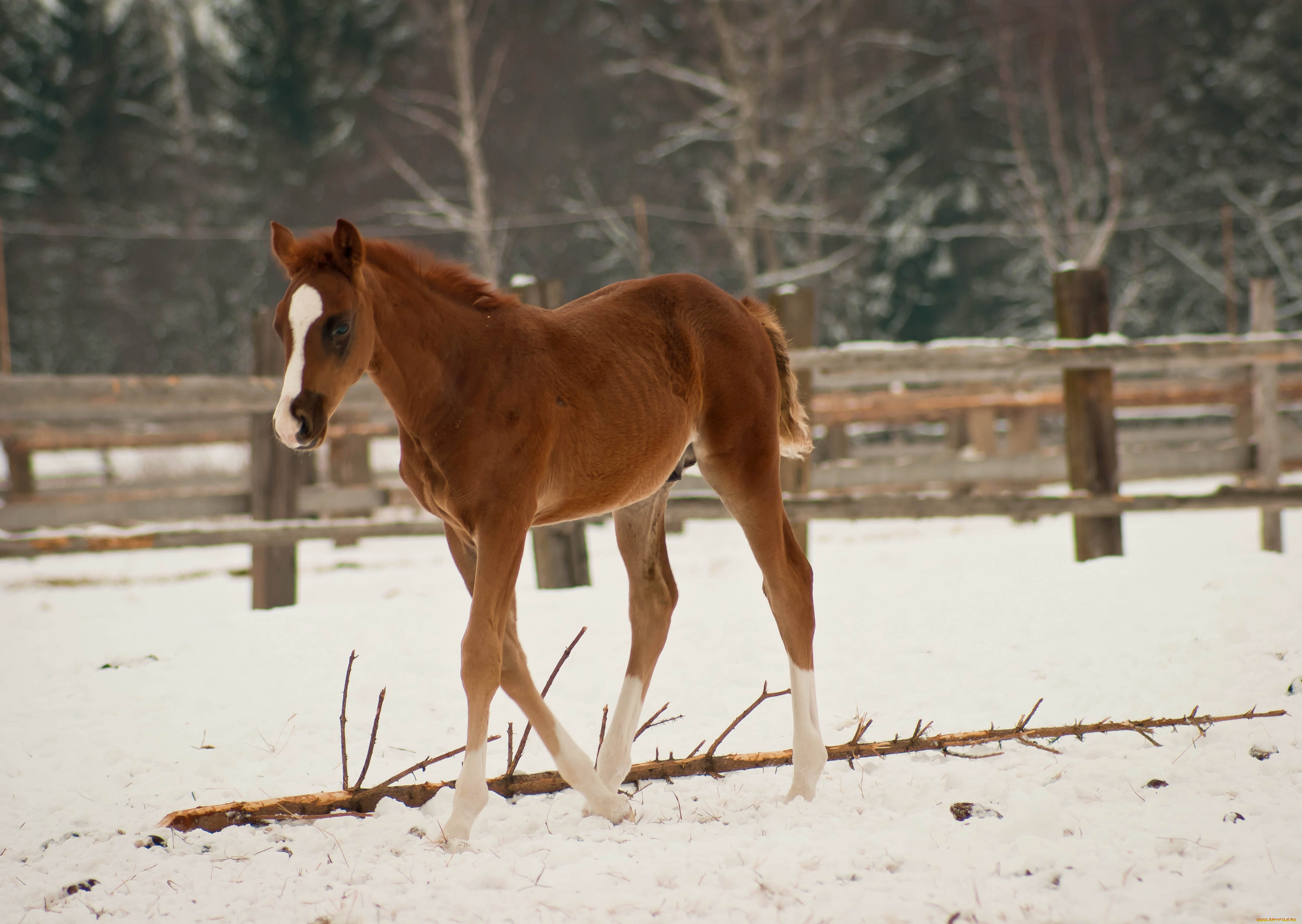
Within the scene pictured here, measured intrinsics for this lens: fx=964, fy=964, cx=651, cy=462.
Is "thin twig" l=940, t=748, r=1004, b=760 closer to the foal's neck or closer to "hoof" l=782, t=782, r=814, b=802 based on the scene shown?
"hoof" l=782, t=782, r=814, b=802

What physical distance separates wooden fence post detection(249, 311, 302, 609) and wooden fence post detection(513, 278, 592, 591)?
56.6 inches

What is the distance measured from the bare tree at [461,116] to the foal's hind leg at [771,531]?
13.0m

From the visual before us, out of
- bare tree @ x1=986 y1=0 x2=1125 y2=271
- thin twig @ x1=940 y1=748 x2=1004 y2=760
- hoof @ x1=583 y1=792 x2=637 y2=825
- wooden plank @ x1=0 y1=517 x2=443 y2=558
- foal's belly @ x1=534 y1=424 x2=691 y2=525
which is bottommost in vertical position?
thin twig @ x1=940 y1=748 x2=1004 y2=760

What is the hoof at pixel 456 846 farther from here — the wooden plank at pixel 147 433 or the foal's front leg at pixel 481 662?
Answer: the wooden plank at pixel 147 433

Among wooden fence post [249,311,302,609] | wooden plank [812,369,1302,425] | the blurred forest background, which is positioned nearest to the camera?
wooden fence post [249,311,302,609]

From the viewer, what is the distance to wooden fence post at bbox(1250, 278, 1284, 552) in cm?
663

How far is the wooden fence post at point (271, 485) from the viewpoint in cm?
569

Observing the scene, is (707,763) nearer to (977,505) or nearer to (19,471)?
(977,505)

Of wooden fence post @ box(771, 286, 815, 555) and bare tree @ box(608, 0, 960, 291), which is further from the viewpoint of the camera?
bare tree @ box(608, 0, 960, 291)

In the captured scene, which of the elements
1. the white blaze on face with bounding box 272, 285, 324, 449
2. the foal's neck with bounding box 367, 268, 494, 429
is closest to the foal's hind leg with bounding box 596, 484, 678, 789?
the foal's neck with bounding box 367, 268, 494, 429

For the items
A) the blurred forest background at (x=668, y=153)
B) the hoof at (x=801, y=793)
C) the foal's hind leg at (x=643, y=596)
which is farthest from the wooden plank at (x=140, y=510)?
the blurred forest background at (x=668, y=153)

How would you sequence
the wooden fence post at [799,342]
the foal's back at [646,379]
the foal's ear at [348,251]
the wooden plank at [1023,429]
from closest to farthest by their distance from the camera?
the foal's ear at [348,251] → the foal's back at [646,379] → the wooden fence post at [799,342] → the wooden plank at [1023,429]

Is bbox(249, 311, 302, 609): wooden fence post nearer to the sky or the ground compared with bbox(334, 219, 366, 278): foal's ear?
nearer to the ground

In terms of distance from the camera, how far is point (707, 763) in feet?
10.0
